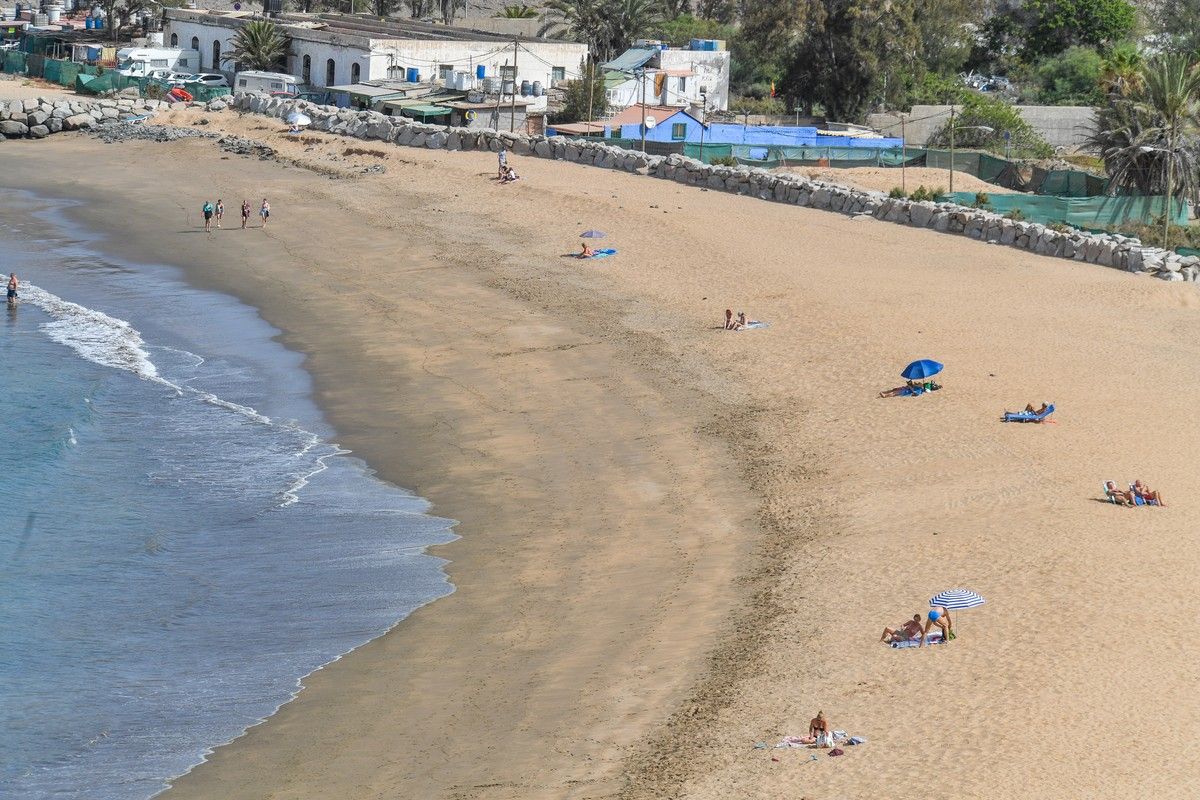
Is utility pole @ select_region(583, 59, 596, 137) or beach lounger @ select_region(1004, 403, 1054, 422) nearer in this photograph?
beach lounger @ select_region(1004, 403, 1054, 422)

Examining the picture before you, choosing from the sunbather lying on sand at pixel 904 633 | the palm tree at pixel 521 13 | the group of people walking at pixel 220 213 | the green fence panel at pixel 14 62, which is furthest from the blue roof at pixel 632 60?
the sunbather lying on sand at pixel 904 633

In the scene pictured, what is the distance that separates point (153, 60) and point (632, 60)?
74.4 feet

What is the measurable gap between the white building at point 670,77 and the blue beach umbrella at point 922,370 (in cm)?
4143

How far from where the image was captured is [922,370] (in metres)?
26.8

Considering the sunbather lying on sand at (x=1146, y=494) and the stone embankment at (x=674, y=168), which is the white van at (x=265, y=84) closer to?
the stone embankment at (x=674, y=168)

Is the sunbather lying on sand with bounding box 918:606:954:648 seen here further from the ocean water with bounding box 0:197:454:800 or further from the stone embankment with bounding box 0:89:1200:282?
the stone embankment with bounding box 0:89:1200:282

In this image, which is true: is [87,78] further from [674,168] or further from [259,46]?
[674,168]

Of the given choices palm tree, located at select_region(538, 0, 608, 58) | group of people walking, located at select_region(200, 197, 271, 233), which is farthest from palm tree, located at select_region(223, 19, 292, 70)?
group of people walking, located at select_region(200, 197, 271, 233)

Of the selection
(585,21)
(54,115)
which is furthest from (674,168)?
(585,21)

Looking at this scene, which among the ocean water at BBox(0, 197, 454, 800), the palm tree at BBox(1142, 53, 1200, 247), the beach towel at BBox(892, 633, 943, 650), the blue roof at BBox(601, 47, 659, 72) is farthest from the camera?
the blue roof at BBox(601, 47, 659, 72)

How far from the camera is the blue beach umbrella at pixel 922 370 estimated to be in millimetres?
26781

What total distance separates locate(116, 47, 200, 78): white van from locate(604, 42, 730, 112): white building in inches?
795

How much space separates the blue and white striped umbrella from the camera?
1770 centimetres

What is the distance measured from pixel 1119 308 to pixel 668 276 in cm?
1072
